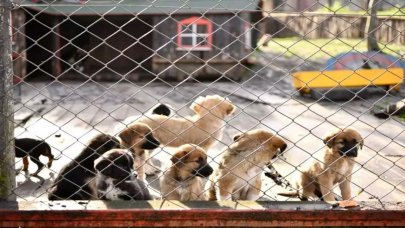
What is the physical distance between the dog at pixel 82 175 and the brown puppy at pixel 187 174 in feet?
1.88


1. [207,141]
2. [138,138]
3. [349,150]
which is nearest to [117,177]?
[138,138]

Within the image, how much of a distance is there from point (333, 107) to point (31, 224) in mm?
10991

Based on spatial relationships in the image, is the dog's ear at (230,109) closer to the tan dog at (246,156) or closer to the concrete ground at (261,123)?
the concrete ground at (261,123)

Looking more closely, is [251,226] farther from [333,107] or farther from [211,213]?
[333,107]

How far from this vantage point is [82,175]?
193 inches

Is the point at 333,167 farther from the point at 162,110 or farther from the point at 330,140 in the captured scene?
the point at 162,110

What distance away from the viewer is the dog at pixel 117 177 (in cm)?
429

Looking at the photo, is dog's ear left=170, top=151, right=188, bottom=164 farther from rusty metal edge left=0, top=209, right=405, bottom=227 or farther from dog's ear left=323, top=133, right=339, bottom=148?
rusty metal edge left=0, top=209, right=405, bottom=227

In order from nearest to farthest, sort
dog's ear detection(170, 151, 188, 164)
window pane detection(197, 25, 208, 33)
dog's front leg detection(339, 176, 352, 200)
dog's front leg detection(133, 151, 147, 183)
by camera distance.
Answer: dog's ear detection(170, 151, 188, 164) < dog's front leg detection(339, 176, 352, 200) < dog's front leg detection(133, 151, 147, 183) < window pane detection(197, 25, 208, 33)

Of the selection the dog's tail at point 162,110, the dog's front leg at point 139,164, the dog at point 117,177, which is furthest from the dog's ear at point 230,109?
the dog at point 117,177

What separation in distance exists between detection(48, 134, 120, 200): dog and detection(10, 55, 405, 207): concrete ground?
17 cm

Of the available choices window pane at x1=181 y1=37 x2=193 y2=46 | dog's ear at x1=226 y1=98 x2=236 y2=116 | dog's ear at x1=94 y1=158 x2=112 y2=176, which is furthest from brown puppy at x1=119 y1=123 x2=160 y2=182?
window pane at x1=181 y1=37 x2=193 y2=46

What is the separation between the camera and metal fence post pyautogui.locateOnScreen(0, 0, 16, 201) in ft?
10.0

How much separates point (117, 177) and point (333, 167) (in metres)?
2.11
